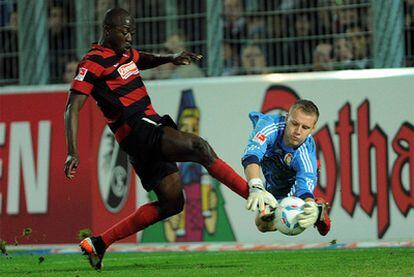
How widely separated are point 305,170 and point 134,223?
1.54 metres

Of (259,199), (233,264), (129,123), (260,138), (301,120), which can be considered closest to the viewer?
(259,199)

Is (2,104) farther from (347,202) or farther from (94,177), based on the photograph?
(347,202)

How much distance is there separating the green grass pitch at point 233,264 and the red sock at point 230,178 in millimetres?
649

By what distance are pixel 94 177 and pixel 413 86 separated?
382cm

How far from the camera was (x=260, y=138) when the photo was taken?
9891 mm

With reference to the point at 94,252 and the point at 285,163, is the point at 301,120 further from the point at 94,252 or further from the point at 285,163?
the point at 94,252

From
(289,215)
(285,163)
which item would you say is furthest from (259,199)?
(285,163)

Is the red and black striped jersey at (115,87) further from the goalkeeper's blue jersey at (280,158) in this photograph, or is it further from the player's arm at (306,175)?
the player's arm at (306,175)

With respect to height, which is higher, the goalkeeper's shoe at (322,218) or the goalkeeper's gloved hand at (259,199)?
the goalkeeper's gloved hand at (259,199)

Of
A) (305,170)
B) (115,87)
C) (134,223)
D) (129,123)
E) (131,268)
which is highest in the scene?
(115,87)

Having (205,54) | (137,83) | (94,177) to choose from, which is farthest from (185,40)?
(137,83)

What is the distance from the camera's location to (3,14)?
48.9 feet

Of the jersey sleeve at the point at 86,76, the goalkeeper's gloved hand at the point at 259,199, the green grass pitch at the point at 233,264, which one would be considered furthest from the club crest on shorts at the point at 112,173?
the goalkeeper's gloved hand at the point at 259,199

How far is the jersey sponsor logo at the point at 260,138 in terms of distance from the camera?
9.86m
